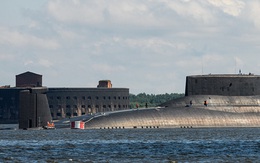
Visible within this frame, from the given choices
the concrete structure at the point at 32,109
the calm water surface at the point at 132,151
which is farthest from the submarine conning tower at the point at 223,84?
the calm water surface at the point at 132,151

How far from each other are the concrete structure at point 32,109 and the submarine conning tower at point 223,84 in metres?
23.8

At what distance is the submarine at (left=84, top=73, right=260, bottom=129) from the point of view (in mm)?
137875

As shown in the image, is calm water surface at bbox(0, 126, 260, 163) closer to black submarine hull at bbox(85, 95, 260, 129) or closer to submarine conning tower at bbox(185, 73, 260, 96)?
black submarine hull at bbox(85, 95, 260, 129)

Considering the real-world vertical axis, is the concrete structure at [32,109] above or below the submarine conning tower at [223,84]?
below

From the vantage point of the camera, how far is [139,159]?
64062 mm

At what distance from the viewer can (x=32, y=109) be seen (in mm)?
129125

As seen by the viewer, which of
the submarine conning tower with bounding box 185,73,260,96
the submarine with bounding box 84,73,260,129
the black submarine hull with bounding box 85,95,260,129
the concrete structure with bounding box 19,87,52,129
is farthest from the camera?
the submarine conning tower with bounding box 185,73,260,96

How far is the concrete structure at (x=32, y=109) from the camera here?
129 metres

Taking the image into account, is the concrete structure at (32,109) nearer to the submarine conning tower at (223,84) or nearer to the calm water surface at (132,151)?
the submarine conning tower at (223,84)

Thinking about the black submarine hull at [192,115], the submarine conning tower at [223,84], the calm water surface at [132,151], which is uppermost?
the submarine conning tower at [223,84]

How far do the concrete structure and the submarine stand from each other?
13684mm

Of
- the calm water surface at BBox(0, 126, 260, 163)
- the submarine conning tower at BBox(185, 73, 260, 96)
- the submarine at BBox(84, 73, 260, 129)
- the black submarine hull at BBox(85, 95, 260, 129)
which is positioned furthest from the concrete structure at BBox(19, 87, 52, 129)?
the calm water surface at BBox(0, 126, 260, 163)

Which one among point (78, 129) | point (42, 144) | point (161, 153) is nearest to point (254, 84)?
point (78, 129)

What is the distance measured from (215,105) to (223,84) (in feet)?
11.4
